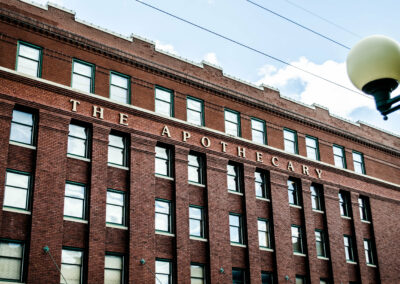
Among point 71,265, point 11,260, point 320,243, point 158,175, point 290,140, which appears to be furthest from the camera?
point 290,140

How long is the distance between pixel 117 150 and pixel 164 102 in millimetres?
4280

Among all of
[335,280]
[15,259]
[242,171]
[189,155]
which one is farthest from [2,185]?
[335,280]

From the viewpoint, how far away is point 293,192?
1315 inches

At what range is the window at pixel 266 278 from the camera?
29.7 m

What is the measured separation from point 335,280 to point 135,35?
18.5 metres

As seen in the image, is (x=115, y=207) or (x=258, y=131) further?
(x=258, y=131)

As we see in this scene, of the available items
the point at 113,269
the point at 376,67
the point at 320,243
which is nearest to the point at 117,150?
the point at 113,269

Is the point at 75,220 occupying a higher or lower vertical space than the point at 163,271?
higher

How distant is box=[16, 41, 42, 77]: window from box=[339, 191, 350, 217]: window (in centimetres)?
2112

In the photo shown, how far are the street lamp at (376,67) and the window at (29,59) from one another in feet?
73.0

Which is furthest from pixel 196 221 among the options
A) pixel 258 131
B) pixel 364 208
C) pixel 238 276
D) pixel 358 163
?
pixel 358 163

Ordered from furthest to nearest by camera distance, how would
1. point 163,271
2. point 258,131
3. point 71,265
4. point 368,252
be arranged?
point 368,252 < point 258,131 < point 163,271 < point 71,265

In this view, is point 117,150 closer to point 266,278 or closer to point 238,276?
point 238,276

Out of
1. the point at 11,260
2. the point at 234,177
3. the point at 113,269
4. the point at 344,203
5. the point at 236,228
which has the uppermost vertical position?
the point at 234,177
